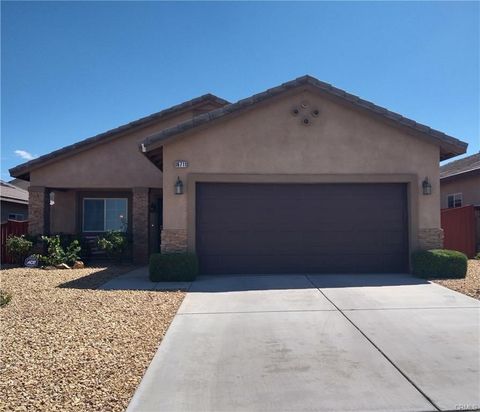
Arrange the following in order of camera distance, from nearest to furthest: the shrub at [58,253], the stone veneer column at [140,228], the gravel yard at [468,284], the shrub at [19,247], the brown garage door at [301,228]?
the gravel yard at [468,284] < the brown garage door at [301,228] < the shrub at [58,253] < the shrub at [19,247] < the stone veneer column at [140,228]

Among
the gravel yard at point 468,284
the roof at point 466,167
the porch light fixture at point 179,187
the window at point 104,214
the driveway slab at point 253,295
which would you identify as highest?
the roof at point 466,167

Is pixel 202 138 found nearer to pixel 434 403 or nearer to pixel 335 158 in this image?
pixel 335 158

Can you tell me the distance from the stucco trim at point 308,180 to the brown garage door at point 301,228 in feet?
0.63

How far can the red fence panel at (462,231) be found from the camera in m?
15.1

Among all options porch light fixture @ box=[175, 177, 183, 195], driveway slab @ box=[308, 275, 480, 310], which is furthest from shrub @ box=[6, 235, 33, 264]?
driveway slab @ box=[308, 275, 480, 310]

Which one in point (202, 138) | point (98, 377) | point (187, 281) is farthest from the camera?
point (202, 138)

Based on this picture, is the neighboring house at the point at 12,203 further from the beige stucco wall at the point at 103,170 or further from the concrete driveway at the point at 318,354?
the concrete driveway at the point at 318,354

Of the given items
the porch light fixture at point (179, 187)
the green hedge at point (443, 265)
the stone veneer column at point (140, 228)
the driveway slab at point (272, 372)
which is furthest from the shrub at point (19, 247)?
the green hedge at point (443, 265)

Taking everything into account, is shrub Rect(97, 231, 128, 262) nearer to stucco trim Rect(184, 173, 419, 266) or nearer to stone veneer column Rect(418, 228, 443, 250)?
stucco trim Rect(184, 173, 419, 266)

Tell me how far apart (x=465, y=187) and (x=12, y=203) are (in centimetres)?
2214

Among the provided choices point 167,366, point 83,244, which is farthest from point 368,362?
point 83,244

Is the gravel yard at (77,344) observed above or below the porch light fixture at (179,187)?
below

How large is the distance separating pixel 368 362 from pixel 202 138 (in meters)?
7.50

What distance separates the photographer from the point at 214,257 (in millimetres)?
11109
